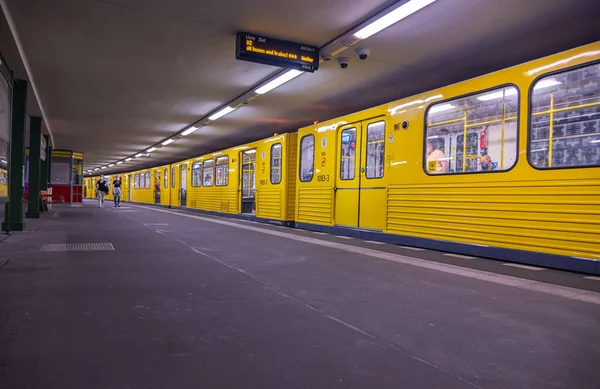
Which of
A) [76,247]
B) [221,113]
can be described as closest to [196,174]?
[221,113]

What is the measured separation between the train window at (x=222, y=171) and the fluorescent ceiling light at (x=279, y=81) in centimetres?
639

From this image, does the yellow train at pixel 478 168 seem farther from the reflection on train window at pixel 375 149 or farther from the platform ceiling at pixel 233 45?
the platform ceiling at pixel 233 45

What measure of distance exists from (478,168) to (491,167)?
0.79ft

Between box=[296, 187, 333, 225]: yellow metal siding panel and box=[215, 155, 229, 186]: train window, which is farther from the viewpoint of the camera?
box=[215, 155, 229, 186]: train window

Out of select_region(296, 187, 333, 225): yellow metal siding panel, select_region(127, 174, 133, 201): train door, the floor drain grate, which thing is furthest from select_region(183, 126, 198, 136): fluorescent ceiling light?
select_region(127, 174, 133, 201): train door

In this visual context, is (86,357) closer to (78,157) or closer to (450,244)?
(450,244)

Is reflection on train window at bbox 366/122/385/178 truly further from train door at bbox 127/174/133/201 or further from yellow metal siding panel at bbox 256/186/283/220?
train door at bbox 127/174/133/201

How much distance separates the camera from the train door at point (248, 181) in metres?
14.7

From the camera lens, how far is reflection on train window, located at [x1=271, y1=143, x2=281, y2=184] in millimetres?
12469

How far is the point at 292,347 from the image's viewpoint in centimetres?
266

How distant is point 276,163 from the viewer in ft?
41.6

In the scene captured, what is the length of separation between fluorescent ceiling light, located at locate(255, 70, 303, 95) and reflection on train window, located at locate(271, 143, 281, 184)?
7.65 feet

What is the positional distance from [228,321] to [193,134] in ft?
51.7

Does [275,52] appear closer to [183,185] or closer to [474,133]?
[474,133]
